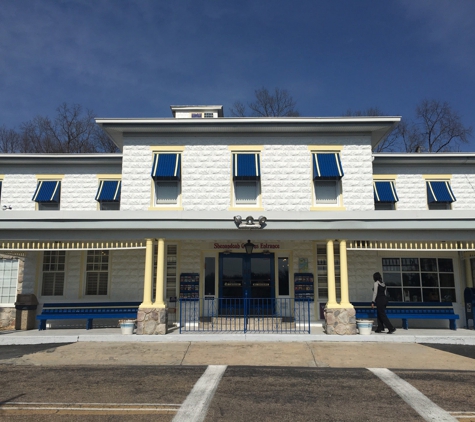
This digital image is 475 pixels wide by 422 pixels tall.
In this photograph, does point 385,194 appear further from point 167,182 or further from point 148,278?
point 148,278

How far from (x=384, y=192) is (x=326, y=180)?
2.66 meters

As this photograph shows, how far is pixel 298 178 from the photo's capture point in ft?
48.2

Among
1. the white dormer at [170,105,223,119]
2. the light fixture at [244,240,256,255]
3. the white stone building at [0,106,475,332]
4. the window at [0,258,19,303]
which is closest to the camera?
the light fixture at [244,240,256,255]

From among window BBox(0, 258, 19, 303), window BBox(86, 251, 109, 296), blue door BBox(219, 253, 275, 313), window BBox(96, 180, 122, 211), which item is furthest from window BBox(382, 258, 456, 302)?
window BBox(0, 258, 19, 303)

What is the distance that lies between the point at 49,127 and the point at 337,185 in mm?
28843

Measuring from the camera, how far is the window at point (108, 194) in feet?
51.5

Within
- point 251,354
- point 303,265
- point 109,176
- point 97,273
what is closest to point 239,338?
point 251,354

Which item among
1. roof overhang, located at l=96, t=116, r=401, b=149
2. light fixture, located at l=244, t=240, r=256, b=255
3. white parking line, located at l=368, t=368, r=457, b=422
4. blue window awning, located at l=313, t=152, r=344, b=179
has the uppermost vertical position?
roof overhang, located at l=96, t=116, r=401, b=149

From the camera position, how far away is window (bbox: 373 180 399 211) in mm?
15633

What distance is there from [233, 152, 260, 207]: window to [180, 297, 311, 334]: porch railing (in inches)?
132

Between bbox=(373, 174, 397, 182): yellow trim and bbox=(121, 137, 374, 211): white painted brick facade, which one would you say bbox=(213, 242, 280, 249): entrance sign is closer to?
bbox=(121, 137, 374, 211): white painted brick facade

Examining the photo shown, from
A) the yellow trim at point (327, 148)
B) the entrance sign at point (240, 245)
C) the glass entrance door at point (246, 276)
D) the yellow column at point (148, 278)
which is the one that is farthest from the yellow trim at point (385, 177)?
the yellow column at point (148, 278)

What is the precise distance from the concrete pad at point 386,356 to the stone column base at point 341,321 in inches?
32.8

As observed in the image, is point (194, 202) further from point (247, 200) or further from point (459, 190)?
point (459, 190)
